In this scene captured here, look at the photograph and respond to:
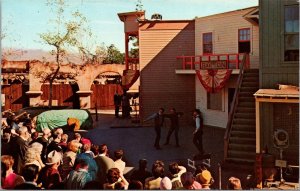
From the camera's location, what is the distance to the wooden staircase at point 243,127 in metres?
13.0

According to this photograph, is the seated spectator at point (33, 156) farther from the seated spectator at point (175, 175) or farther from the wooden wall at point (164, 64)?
the wooden wall at point (164, 64)

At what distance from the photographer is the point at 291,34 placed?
12.6 m

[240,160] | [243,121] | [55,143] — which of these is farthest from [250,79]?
[55,143]

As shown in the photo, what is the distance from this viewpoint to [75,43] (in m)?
Answer: 25.3

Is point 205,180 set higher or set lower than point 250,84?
lower

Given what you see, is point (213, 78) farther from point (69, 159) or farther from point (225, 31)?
point (69, 159)

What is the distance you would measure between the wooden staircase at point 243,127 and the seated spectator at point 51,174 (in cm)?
670

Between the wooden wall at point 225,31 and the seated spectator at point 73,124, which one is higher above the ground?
the wooden wall at point 225,31

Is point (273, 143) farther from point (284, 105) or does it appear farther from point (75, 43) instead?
point (75, 43)

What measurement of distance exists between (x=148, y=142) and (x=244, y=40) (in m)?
6.69

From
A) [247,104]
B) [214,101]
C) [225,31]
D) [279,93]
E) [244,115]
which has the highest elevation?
[225,31]

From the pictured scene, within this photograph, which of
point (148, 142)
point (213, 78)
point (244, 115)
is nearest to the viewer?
point (244, 115)

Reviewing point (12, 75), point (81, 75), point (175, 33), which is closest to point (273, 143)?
point (175, 33)

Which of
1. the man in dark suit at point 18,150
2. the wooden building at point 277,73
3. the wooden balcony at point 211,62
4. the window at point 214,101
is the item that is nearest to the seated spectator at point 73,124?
the wooden balcony at point 211,62
